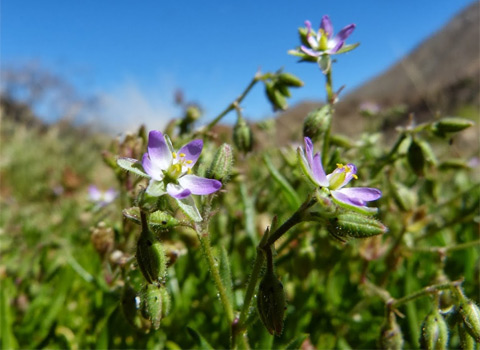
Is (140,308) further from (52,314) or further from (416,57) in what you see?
(416,57)

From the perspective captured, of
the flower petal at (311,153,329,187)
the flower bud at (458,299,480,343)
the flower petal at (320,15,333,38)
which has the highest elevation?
the flower petal at (320,15,333,38)

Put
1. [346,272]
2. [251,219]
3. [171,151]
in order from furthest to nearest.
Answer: [346,272] < [251,219] < [171,151]

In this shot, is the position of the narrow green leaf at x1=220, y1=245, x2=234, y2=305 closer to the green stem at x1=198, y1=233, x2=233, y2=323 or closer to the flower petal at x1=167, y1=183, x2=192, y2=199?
the green stem at x1=198, y1=233, x2=233, y2=323

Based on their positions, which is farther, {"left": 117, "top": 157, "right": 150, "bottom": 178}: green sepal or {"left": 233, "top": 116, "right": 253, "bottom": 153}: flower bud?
{"left": 233, "top": 116, "right": 253, "bottom": 153}: flower bud

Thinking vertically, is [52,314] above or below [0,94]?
below

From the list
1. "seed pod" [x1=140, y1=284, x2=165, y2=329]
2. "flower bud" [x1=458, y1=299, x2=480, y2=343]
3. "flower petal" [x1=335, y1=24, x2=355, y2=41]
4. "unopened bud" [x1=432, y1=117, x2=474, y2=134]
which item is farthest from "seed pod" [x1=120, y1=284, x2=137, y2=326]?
"unopened bud" [x1=432, y1=117, x2=474, y2=134]

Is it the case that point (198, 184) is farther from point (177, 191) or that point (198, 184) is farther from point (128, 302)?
point (128, 302)

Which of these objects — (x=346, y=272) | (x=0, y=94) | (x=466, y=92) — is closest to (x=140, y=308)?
(x=346, y=272)
